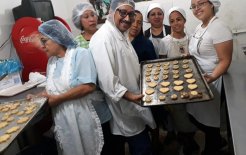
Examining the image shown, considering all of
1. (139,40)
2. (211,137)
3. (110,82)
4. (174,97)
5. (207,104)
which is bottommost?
(211,137)

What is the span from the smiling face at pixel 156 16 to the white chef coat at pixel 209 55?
0.66 meters

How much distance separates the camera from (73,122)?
1.56 meters

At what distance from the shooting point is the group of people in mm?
1546

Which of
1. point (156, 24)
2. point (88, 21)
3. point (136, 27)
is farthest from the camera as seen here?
point (156, 24)

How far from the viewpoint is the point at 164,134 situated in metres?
2.86

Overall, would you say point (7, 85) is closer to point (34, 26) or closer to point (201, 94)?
point (34, 26)

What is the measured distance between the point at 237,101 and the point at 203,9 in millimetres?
738

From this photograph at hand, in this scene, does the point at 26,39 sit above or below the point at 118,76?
above

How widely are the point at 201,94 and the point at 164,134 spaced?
149cm

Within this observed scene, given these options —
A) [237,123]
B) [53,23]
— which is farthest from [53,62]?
[237,123]

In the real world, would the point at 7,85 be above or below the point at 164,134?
above

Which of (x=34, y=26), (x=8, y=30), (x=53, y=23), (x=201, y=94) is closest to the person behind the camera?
(x=201, y=94)

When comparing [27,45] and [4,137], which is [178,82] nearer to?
[4,137]

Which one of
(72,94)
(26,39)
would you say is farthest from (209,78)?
(26,39)
